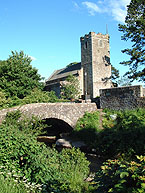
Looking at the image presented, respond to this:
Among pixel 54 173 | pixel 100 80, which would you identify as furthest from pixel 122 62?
pixel 54 173

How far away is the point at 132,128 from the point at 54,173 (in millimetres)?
7835

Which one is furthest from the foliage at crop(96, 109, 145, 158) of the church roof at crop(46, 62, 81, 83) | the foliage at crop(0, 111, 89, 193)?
the church roof at crop(46, 62, 81, 83)

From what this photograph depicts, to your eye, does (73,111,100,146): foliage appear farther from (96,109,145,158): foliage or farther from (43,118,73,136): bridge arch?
(43,118,73,136): bridge arch

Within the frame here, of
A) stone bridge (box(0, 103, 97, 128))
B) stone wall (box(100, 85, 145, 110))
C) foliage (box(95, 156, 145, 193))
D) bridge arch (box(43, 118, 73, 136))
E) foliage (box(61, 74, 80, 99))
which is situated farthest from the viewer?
foliage (box(61, 74, 80, 99))

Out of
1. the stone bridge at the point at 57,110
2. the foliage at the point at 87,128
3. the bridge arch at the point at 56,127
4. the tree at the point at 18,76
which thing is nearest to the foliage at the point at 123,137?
the foliage at the point at 87,128

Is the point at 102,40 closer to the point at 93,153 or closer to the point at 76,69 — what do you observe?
the point at 76,69

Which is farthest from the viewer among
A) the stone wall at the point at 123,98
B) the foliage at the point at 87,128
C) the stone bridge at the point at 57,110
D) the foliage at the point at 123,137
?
the stone wall at the point at 123,98

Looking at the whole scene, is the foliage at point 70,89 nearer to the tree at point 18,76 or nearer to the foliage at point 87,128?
the tree at point 18,76

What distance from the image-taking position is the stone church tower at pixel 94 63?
31.1 metres

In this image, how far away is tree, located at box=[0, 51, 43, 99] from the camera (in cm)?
2090

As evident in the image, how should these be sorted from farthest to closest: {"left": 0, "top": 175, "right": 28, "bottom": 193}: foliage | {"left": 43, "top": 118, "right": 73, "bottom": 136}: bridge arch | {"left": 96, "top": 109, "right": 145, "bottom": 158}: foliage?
{"left": 43, "top": 118, "right": 73, "bottom": 136}: bridge arch → {"left": 96, "top": 109, "right": 145, "bottom": 158}: foliage → {"left": 0, "top": 175, "right": 28, "bottom": 193}: foliage

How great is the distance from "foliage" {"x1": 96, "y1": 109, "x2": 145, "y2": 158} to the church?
1724cm

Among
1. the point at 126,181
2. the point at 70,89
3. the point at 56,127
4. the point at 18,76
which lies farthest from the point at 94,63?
the point at 126,181

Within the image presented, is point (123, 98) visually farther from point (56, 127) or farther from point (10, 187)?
point (10, 187)
